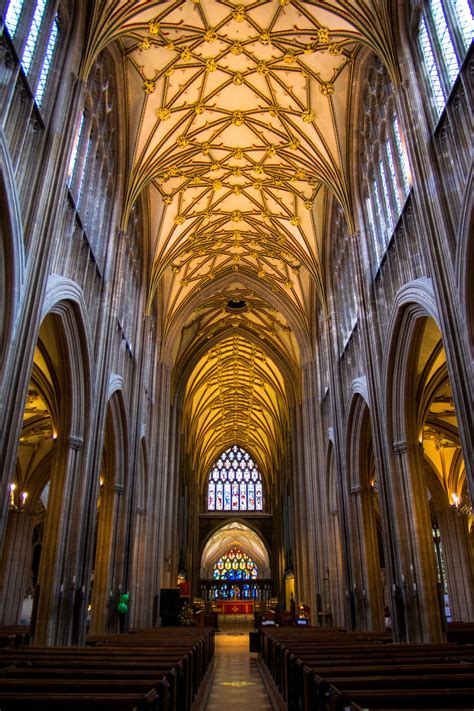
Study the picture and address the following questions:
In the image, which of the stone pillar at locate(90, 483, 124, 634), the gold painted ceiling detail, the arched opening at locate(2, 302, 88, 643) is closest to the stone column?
the gold painted ceiling detail

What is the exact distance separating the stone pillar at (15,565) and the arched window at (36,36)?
18706 mm

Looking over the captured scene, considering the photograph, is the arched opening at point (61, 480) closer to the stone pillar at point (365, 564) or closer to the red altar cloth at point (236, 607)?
the stone pillar at point (365, 564)

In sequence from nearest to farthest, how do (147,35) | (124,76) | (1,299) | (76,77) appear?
(1,299) < (76,77) < (147,35) < (124,76)

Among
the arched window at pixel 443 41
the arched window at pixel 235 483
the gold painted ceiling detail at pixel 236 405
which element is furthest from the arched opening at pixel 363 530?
the arched window at pixel 235 483

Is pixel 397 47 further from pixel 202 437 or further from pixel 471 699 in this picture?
pixel 202 437

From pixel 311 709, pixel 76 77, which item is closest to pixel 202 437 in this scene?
pixel 76 77

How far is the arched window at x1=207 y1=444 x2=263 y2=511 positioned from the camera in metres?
47.5

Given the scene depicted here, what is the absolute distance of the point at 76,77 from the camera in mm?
10664

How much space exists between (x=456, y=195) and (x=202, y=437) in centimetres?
3587

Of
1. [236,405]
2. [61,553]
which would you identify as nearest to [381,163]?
[61,553]

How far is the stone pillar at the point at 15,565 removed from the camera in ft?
69.6

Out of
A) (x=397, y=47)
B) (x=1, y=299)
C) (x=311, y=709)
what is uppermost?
(x=397, y=47)

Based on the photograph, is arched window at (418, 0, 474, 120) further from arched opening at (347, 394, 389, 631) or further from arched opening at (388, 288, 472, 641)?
arched opening at (347, 394, 389, 631)

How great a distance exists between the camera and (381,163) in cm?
1369
